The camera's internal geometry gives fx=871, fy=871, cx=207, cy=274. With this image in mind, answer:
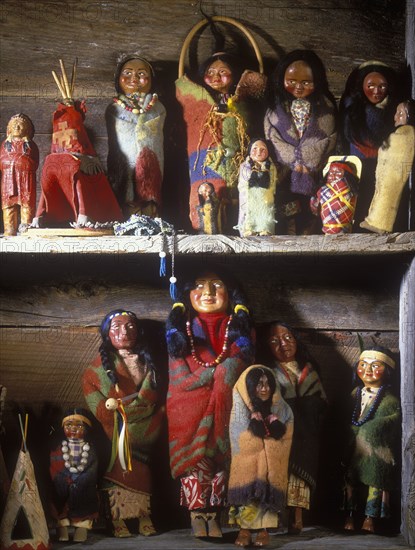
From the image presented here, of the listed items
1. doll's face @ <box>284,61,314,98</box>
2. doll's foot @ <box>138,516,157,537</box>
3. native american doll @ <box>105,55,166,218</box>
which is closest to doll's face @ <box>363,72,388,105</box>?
doll's face @ <box>284,61,314,98</box>

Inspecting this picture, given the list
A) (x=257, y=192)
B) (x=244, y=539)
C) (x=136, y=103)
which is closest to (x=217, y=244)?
(x=257, y=192)

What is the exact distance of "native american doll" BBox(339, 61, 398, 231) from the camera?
5.51 ft

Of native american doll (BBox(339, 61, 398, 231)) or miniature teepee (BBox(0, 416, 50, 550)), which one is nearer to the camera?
miniature teepee (BBox(0, 416, 50, 550))

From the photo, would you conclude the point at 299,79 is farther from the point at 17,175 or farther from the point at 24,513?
the point at 24,513

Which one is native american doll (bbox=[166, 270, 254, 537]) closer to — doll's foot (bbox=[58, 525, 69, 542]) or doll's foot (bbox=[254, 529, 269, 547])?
doll's foot (bbox=[254, 529, 269, 547])

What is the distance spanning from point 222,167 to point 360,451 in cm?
60

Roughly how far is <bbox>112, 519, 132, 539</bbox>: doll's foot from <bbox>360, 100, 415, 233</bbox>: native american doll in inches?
28.6

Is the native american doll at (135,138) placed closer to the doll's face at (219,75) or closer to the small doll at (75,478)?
the doll's face at (219,75)

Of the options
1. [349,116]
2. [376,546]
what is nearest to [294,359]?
[376,546]

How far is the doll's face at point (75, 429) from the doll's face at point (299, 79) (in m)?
0.76

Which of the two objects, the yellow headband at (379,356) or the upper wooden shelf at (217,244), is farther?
the yellow headband at (379,356)

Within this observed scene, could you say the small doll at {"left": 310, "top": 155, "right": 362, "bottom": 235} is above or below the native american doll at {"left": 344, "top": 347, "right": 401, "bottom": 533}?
above

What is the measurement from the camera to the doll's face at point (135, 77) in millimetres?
1685

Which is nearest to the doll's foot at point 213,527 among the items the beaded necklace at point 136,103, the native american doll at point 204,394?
the native american doll at point 204,394
